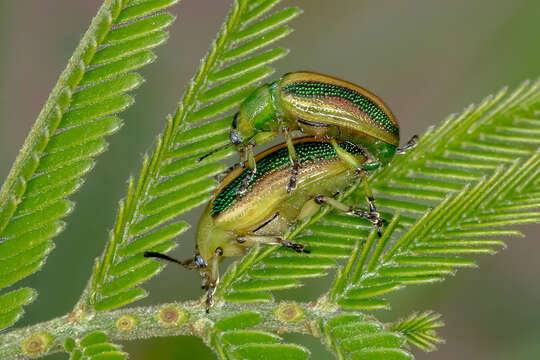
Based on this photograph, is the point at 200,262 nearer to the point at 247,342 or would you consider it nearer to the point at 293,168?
the point at 293,168

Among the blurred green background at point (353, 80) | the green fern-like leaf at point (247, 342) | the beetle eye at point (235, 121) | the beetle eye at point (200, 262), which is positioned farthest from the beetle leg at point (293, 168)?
the blurred green background at point (353, 80)

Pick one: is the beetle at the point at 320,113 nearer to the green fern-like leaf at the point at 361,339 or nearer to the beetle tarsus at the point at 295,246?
the beetle tarsus at the point at 295,246

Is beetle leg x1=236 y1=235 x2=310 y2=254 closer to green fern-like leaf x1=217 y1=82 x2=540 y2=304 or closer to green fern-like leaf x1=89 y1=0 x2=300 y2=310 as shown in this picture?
green fern-like leaf x1=217 y1=82 x2=540 y2=304

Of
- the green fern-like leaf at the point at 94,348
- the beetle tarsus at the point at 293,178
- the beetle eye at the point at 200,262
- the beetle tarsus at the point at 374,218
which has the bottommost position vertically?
the beetle eye at the point at 200,262

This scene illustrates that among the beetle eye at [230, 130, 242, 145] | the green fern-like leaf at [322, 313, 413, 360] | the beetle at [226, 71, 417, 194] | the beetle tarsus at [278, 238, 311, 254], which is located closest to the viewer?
the green fern-like leaf at [322, 313, 413, 360]

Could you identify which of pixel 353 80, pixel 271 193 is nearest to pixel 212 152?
pixel 271 193

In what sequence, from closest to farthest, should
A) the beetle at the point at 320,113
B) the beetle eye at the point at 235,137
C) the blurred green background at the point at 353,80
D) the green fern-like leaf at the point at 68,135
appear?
the green fern-like leaf at the point at 68,135 → the beetle eye at the point at 235,137 → the beetle at the point at 320,113 → the blurred green background at the point at 353,80

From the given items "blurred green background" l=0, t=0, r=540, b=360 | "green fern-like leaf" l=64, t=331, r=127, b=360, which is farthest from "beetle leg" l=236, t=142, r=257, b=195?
"blurred green background" l=0, t=0, r=540, b=360

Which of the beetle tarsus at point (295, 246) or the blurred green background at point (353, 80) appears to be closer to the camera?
the beetle tarsus at point (295, 246)
